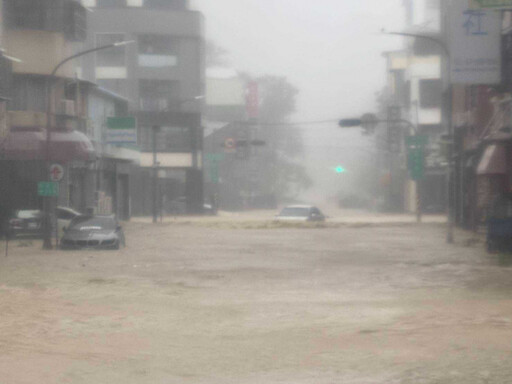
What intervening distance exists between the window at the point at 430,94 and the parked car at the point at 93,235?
49200mm

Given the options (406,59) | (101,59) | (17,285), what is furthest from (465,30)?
(406,59)

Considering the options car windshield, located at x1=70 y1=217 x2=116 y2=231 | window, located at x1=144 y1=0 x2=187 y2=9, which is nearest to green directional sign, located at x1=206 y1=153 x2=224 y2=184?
window, located at x1=144 y1=0 x2=187 y2=9

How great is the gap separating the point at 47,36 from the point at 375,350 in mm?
34956

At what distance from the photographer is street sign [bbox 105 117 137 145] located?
55.1 m

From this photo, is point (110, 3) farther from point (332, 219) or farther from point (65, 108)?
point (65, 108)

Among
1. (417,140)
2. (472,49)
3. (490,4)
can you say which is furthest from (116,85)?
(490,4)

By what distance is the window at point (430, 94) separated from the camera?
80.4m

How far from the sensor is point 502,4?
27.6 m

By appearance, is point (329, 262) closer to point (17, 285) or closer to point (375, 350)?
point (17, 285)

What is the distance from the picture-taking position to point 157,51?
263 ft

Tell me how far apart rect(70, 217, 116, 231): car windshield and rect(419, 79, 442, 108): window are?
161 ft

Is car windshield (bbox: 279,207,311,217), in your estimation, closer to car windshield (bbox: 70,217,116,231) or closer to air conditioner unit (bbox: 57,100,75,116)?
air conditioner unit (bbox: 57,100,75,116)

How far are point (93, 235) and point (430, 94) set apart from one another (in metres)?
50.4

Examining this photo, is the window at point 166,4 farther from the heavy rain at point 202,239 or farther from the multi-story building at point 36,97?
the multi-story building at point 36,97
